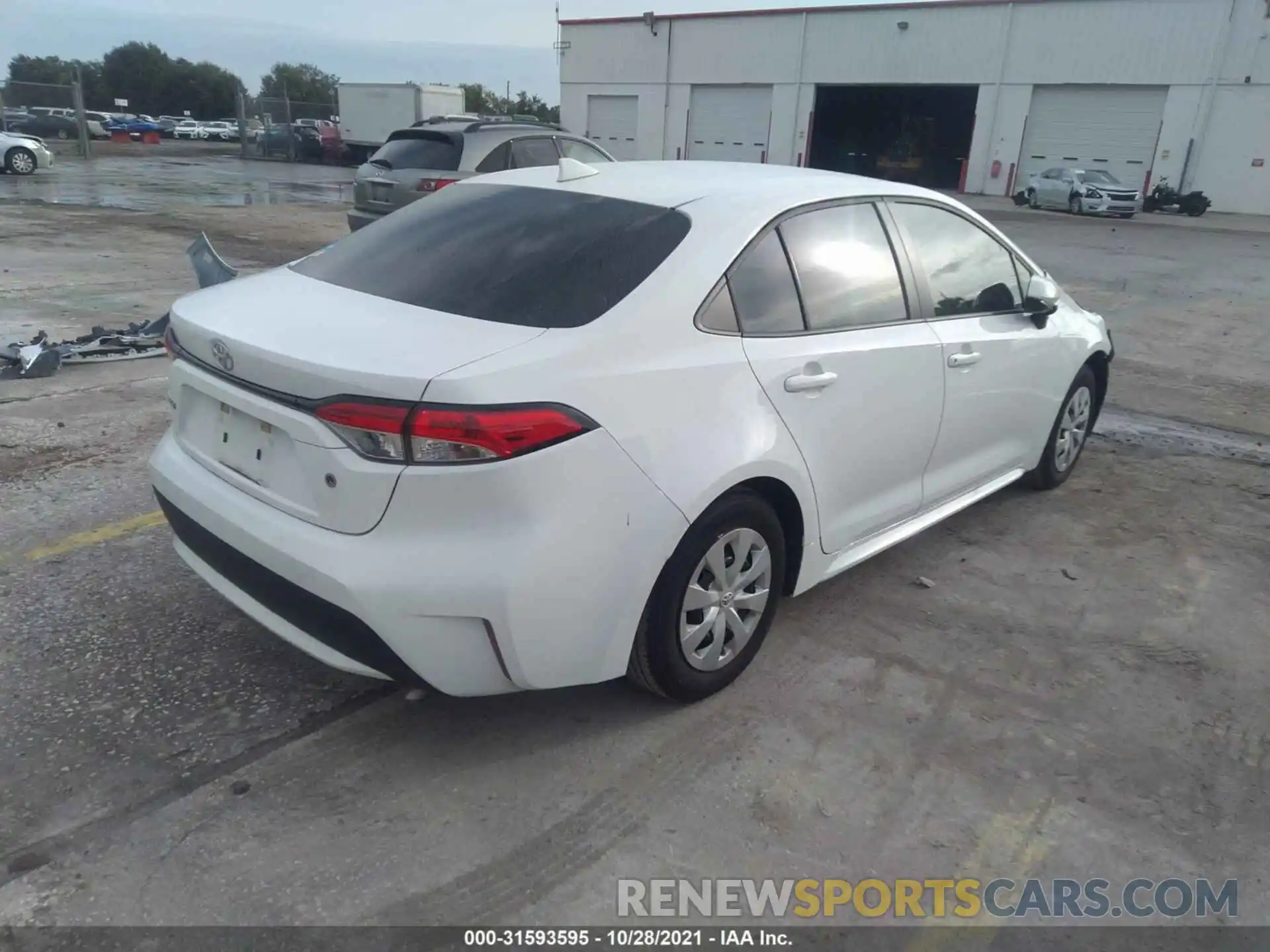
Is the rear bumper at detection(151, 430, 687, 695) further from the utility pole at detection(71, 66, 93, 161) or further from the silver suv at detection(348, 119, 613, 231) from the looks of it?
the utility pole at detection(71, 66, 93, 161)

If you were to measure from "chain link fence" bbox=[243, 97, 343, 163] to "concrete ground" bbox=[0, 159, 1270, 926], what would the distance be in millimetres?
36351

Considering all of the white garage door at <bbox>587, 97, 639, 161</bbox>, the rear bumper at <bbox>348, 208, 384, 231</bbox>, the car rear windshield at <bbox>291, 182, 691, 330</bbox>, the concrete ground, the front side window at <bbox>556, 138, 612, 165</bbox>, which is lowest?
the concrete ground

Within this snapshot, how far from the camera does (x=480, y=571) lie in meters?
2.47

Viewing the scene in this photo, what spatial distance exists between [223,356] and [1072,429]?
4362mm

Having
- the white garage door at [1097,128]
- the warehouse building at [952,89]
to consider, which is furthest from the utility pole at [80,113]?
the white garage door at [1097,128]

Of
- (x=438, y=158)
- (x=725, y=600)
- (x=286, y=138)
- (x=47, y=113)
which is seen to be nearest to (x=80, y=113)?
(x=47, y=113)

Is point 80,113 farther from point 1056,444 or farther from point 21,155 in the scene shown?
point 1056,444

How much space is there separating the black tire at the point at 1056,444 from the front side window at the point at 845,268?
5.98 feet

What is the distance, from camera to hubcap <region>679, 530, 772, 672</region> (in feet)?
9.86

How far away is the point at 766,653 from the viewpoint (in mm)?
3594

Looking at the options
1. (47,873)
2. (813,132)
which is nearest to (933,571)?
(47,873)

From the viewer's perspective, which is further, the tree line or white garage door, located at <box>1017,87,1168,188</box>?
the tree line

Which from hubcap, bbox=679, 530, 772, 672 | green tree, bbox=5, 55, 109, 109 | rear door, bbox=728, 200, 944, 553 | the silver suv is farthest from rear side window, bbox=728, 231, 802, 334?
green tree, bbox=5, 55, 109, 109

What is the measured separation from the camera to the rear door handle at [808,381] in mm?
3129
